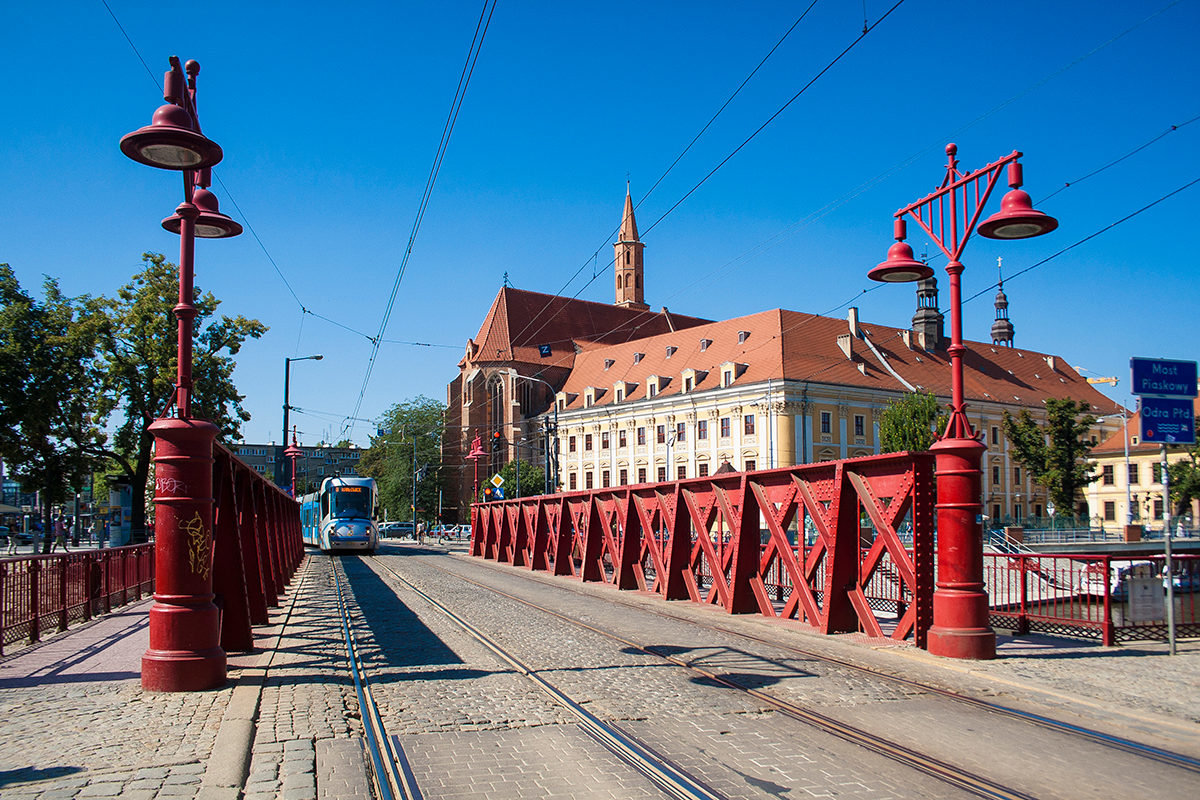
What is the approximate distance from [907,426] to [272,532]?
49.6 meters

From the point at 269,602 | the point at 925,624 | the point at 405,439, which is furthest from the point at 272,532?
the point at 405,439

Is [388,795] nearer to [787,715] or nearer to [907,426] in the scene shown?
[787,715]

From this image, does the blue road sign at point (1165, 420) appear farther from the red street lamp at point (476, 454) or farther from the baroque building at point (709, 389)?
the baroque building at point (709, 389)

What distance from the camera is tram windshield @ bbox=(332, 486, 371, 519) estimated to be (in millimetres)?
40969

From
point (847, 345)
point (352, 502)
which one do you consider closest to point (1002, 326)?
point (847, 345)

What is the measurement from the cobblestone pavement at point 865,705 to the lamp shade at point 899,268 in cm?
451

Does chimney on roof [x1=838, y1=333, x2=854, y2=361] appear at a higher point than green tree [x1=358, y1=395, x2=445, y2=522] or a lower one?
higher

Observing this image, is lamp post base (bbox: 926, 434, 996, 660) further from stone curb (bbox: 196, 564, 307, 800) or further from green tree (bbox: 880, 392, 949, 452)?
green tree (bbox: 880, 392, 949, 452)

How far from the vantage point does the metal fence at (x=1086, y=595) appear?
38.7 ft

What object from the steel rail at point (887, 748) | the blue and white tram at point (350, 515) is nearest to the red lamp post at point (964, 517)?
the steel rail at point (887, 748)

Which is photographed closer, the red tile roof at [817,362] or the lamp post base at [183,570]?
the lamp post base at [183,570]

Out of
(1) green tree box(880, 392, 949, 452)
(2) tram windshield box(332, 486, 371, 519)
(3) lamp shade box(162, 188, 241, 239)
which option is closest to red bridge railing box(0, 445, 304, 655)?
(3) lamp shade box(162, 188, 241, 239)

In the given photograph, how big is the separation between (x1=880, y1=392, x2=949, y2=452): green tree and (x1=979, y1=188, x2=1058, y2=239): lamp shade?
5144 cm

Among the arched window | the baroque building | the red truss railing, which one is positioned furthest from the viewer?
the arched window
